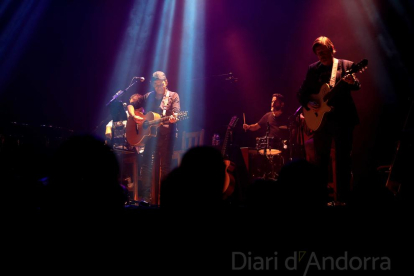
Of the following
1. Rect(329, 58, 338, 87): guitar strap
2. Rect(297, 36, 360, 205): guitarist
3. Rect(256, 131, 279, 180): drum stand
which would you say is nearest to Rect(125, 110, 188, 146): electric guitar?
Rect(256, 131, 279, 180): drum stand

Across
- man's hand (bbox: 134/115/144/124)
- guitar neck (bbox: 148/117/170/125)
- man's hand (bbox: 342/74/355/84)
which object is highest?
man's hand (bbox: 342/74/355/84)

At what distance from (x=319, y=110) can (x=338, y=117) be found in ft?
1.07

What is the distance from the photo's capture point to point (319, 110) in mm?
4152

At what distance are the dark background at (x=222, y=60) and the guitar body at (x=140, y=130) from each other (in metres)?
0.70

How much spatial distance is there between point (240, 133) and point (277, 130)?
1452mm

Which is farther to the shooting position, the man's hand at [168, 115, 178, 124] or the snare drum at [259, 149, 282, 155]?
the snare drum at [259, 149, 282, 155]

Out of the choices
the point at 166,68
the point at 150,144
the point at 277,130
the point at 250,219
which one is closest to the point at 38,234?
the point at 250,219

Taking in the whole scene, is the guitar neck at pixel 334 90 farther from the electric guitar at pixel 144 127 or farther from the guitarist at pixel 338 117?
the electric guitar at pixel 144 127

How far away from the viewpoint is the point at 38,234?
1773mm

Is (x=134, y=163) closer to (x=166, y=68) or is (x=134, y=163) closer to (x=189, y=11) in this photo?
(x=166, y=68)

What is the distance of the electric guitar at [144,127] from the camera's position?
18.7 ft

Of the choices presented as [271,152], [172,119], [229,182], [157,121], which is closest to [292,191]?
[229,182]

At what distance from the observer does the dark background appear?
6.20m

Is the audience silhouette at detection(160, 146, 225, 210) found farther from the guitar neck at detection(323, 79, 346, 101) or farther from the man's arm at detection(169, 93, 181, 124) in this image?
the man's arm at detection(169, 93, 181, 124)
